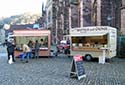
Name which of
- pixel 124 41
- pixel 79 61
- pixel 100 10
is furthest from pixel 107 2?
pixel 79 61

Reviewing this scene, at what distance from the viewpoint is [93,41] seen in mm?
30266

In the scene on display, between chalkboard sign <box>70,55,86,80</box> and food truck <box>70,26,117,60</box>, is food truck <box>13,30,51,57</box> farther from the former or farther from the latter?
chalkboard sign <box>70,55,86,80</box>

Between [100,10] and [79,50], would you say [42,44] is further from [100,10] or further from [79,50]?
[100,10]

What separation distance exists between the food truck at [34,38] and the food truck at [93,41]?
5.20 meters

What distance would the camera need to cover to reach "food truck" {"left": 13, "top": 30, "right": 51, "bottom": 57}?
35.3m

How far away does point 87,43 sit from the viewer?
99.4 feet

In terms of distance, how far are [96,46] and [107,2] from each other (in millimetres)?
15727

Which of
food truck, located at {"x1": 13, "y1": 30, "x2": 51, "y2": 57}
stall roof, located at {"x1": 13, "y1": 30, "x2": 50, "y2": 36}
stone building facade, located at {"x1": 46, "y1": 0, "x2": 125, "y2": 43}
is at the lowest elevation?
food truck, located at {"x1": 13, "y1": 30, "x2": 51, "y2": 57}

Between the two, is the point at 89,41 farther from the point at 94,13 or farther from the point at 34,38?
the point at 94,13

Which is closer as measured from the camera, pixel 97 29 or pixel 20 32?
pixel 97 29

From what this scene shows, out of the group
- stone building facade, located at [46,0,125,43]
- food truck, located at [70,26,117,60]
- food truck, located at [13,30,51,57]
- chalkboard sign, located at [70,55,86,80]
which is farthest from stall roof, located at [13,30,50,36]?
chalkboard sign, located at [70,55,86,80]

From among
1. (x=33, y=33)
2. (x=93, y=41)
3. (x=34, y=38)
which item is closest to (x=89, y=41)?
(x=93, y=41)

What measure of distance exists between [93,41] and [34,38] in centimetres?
852

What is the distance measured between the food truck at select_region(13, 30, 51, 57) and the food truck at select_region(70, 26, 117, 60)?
5.20 m
